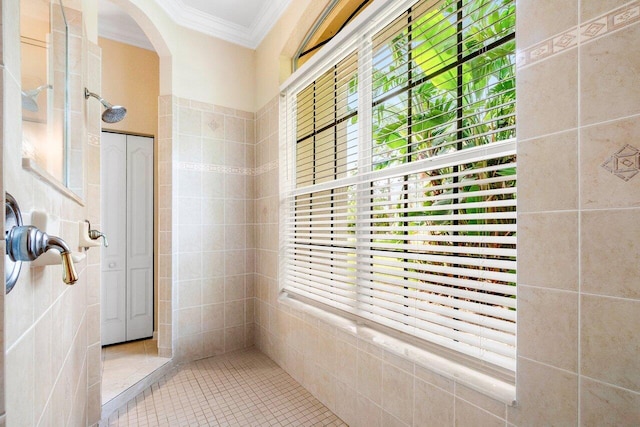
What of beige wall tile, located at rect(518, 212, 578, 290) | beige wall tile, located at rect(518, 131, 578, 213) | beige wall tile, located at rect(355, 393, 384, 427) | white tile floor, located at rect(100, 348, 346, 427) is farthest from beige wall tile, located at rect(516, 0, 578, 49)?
white tile floor, located at rect(100, 348, 346, 427)

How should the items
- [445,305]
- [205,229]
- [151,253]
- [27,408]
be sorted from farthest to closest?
[151,253] → [205,229] → [445,305] → [27,408]

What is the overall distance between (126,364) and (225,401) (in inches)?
38.9

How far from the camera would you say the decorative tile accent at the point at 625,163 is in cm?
81

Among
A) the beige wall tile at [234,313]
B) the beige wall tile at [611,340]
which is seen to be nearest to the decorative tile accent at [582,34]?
the beige wall tile at [611,340]

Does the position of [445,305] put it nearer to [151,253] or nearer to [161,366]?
[161,366]

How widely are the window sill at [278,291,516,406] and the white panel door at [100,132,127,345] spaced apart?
81.8 inches

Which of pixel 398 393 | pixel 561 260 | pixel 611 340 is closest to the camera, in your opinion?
pixel 611 340

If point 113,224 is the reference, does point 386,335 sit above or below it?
below

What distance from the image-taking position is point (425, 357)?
1.37 metres

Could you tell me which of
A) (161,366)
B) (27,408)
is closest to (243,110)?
(161,366)

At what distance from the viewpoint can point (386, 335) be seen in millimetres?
1615

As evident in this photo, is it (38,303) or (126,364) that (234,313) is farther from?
(38,303)

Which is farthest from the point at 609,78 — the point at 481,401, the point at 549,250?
the point at 481,401

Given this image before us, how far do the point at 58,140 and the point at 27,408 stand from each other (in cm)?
92
